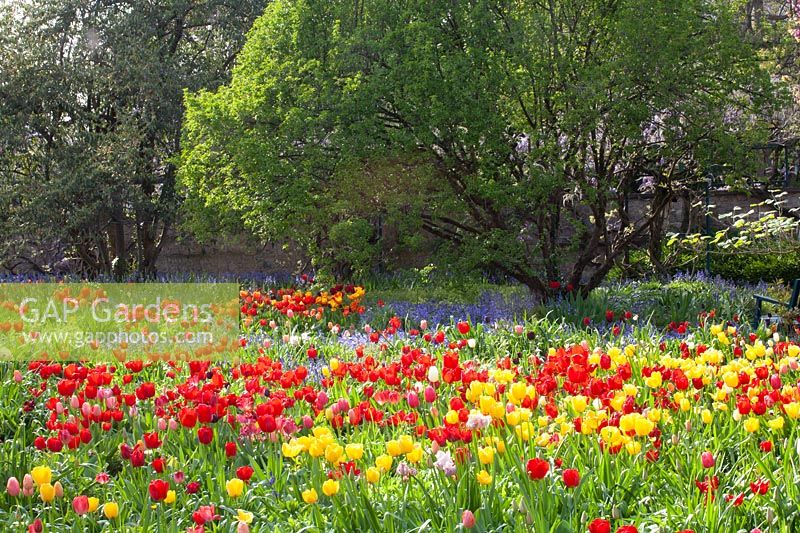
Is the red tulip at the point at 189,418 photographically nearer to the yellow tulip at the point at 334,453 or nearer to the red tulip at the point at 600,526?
the yellow tulip at the point at 334,453

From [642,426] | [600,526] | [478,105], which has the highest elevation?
[478,105]

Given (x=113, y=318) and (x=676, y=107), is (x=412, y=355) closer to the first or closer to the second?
(x=113, y=318)

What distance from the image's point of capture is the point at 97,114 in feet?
43.0

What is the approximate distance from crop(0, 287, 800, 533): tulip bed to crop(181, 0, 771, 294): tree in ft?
12.8

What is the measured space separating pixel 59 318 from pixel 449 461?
6078 mm

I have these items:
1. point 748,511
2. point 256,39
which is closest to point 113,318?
point 256,39

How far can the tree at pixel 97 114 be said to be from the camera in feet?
40.8

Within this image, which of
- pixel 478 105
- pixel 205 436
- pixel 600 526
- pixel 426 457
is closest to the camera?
pixel 600 526

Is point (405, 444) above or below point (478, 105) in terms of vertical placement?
below

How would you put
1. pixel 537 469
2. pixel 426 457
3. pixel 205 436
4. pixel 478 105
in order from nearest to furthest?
pixel 537 469
pixel 426 457
pixel 205 436
pixel 478 105

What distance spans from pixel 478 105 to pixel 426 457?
18.9 feet

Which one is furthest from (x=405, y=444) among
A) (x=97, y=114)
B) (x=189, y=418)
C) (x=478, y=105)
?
(x=97, y=114)

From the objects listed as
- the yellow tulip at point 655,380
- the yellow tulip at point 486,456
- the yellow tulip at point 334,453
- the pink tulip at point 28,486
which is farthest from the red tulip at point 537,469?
the pink tulip at point 28,486

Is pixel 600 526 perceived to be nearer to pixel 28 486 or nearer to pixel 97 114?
pixel 28 486
